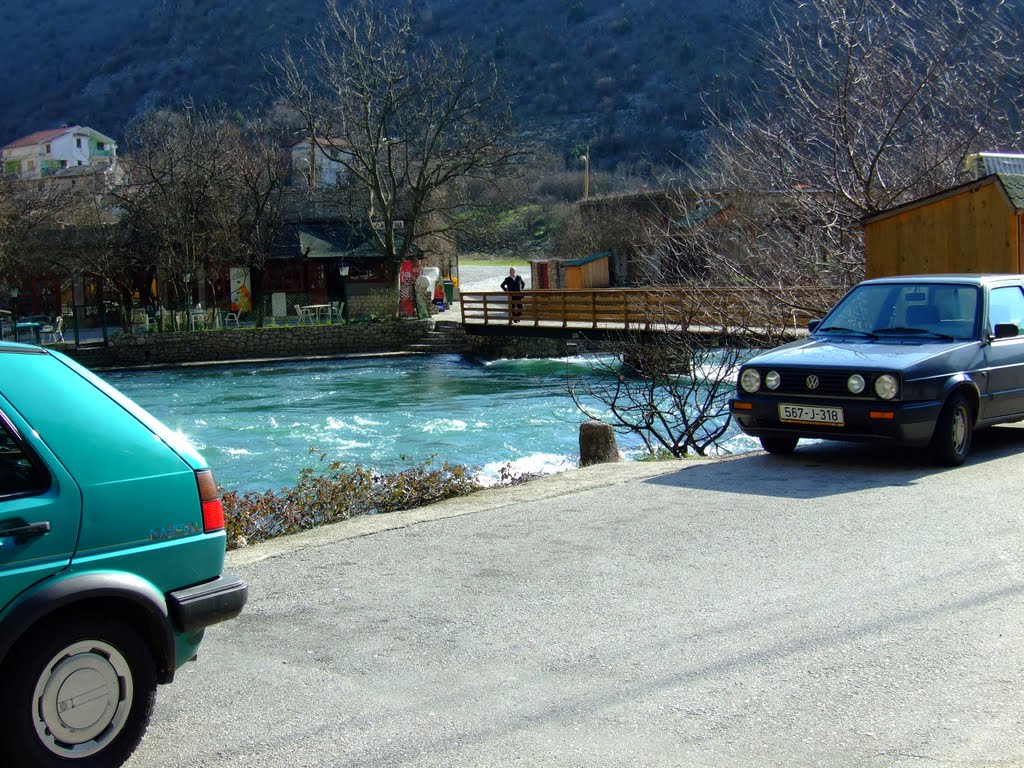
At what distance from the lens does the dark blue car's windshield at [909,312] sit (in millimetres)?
9789

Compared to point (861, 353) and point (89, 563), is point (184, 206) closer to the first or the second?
point (861, 353)

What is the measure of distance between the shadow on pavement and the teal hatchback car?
5239 mm

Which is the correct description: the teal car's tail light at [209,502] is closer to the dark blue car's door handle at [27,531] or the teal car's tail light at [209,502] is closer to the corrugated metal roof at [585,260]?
the dark blue car's door handle at [27,531]

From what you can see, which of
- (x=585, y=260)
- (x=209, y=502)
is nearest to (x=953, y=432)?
(x=209, y=502)

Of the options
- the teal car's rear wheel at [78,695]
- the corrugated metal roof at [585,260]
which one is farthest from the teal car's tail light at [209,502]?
the corrugated metal roof at [585,260]

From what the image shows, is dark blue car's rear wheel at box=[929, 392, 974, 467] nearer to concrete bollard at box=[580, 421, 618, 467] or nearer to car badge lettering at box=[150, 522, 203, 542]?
concrete bollard at box=[580, 421, 618, 467]

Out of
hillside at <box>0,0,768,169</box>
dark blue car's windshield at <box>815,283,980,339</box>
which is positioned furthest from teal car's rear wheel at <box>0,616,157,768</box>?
hillside at <box>0,0,768,169</box>

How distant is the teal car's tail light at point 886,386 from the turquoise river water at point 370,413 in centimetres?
451

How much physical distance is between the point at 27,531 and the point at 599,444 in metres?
8.41

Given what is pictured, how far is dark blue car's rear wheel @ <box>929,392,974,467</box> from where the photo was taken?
9.12 m

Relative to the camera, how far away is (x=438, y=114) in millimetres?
45719

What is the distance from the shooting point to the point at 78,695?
374 cm

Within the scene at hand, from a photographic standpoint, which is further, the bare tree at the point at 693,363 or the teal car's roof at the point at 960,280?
the bare tree at the point at 693,363

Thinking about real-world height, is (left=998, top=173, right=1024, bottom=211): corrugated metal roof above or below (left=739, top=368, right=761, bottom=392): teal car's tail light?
above
